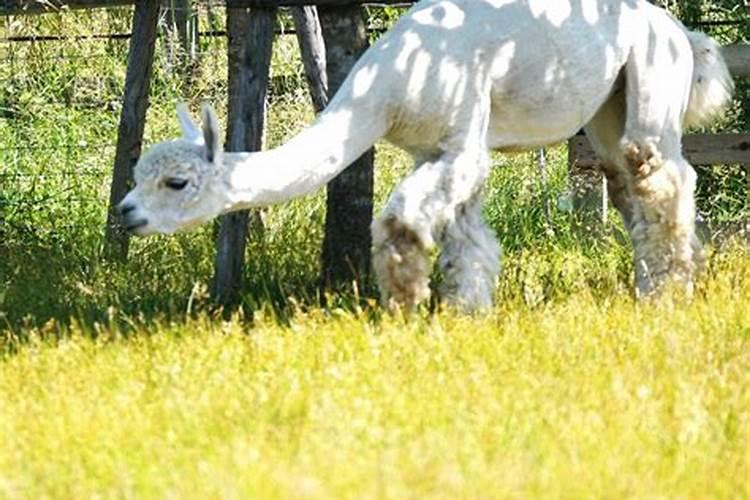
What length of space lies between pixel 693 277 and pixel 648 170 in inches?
19.7

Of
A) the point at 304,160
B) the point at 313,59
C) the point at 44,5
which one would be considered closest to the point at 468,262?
the point at 304,160

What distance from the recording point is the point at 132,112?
29.3ft

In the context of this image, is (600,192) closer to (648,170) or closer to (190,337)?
(648,170)

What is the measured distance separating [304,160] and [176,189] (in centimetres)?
52

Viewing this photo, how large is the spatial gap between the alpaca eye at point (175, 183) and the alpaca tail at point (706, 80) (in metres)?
2.63

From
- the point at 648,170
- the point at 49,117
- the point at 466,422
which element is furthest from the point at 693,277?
the point at 49,117

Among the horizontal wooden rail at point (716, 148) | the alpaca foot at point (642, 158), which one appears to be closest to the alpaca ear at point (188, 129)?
the alpaca foot at point (642, 158)

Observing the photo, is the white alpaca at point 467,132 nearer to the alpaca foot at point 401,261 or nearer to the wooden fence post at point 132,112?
the alpaca foot at point 401,261

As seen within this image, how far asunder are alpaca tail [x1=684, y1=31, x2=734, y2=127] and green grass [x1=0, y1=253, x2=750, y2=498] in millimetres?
1494

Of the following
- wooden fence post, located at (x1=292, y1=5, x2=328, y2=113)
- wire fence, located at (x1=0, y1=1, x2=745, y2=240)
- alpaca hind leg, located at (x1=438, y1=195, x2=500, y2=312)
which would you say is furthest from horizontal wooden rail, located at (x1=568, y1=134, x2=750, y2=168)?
alpaca hind leg, located at (x1=438, y1=195, x2=500, y2=312)

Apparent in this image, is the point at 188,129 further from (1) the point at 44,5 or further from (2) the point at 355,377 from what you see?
(1) the point at 44,5

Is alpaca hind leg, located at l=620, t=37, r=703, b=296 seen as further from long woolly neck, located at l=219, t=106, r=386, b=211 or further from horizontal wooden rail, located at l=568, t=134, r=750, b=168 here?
horizontal wooden rail, located at l=568, t=134, r=750, b=168

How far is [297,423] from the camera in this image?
4.69 m

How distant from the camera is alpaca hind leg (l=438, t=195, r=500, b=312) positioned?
6.86 m
